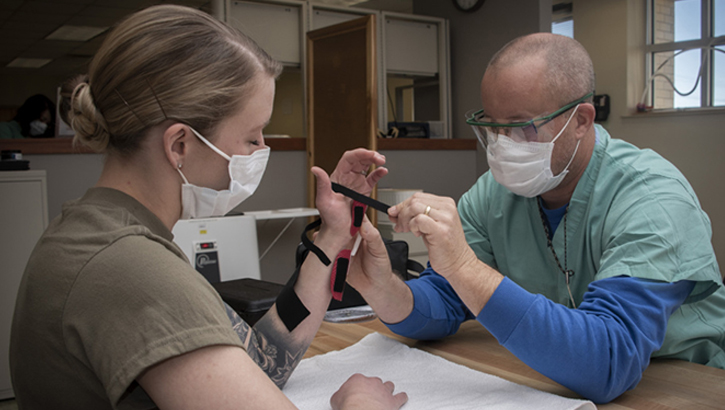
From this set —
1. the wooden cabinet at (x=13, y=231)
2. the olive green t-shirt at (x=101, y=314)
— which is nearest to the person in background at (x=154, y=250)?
the olive green t-shirt at (x=101, y=314)

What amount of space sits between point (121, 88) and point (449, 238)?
573 millimetres

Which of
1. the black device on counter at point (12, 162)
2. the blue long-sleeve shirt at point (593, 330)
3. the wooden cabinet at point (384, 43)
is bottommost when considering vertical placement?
the blue long-sleeve shirt at point (593, 330)

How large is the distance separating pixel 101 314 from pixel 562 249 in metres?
1.00

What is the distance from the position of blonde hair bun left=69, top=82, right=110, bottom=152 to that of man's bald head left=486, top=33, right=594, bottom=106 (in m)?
0.85

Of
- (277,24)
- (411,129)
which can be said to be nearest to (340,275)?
(277,24)

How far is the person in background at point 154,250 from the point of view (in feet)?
1.94

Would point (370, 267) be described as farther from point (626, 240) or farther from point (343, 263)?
point (626, 240)

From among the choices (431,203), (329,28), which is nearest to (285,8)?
(329,28)

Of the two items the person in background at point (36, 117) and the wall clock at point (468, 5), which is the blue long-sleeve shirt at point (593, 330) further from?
the wall clock at point (468, 5)

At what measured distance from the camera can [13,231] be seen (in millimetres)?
2697

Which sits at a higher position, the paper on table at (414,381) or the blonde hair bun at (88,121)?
the blonde hair bun at (88,121)

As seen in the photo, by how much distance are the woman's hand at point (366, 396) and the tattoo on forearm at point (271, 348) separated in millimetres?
134

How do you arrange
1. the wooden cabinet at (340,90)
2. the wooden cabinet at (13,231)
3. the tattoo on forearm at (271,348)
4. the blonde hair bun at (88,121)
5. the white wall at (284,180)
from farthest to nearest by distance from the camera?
1. the wooden cabinet at (340,90)
2. the white wall at (284,180)
3. the wooden cabinet at (13,231)
4. the tattoo on forearm at (271,348)
5. the blonde hair bun at (88,121)

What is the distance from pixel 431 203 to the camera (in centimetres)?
105
